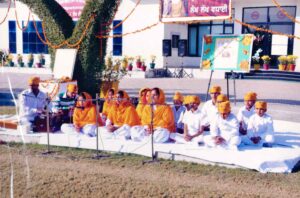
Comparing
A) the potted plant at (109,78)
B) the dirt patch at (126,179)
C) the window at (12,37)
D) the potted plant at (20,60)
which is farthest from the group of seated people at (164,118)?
the window at (12,37)

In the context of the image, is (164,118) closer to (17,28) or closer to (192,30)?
(192,30)

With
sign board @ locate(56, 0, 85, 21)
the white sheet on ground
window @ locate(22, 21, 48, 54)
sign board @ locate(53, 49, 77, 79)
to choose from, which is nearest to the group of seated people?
the white sheet on ground

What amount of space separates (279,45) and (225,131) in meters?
15.8

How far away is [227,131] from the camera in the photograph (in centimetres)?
679

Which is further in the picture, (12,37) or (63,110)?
(12,37)

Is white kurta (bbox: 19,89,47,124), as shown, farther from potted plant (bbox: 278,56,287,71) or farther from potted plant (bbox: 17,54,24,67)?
potted plant (bbox: 17,54,24,67)

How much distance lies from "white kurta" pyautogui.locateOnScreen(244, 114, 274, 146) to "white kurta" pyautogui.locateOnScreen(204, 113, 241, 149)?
0.46 m

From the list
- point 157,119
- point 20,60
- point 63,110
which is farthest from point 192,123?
point 20,60

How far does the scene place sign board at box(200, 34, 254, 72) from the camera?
33.2ft

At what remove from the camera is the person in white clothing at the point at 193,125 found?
23.5 ft

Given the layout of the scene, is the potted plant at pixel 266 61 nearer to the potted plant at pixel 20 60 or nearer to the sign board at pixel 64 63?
the sign board at pixel 64 63

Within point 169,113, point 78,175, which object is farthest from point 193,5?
point 78,175

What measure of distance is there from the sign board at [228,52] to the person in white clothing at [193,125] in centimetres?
336

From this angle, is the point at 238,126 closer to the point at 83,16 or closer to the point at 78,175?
the point at 78,175
